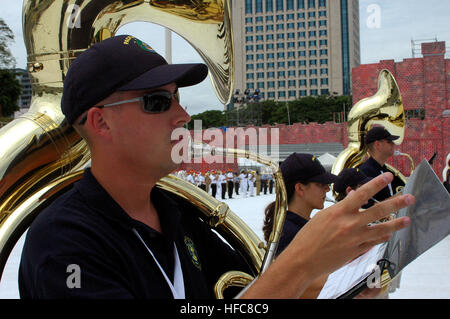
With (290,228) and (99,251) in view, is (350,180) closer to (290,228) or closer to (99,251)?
(290,228)

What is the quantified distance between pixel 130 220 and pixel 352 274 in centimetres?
48

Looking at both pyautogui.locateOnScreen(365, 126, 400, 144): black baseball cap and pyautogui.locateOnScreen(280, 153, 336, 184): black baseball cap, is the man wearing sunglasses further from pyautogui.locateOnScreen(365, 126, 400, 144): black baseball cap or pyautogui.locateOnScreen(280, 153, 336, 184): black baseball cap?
pyautogui.locateOnScreen(365, 126, 400, 144): black baseball cap

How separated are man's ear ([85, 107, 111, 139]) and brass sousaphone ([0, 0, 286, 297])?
32 centimetres

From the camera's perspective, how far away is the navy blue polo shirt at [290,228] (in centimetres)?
211

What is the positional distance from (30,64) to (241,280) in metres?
0.91

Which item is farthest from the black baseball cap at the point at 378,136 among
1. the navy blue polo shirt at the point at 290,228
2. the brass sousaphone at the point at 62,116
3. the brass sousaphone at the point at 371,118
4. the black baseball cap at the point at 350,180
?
the brass sousaphone at the point at 62,116

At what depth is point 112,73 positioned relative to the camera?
0.98m

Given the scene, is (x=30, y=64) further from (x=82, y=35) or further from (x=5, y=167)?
(x=5, y=167)

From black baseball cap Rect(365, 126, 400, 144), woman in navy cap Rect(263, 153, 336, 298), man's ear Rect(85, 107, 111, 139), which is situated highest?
man's ear Rect(85, 107, 111, 139)

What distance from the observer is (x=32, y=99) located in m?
1.38

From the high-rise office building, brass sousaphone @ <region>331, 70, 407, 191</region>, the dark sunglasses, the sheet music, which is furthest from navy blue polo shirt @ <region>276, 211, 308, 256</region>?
the high-rise office building

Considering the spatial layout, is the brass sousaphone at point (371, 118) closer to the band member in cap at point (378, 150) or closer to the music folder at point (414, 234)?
the band member in cap at point (378, 150)

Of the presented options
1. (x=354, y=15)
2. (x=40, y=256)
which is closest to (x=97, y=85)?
(x=40, y=256)

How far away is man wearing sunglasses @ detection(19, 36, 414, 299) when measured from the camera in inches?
29.2
